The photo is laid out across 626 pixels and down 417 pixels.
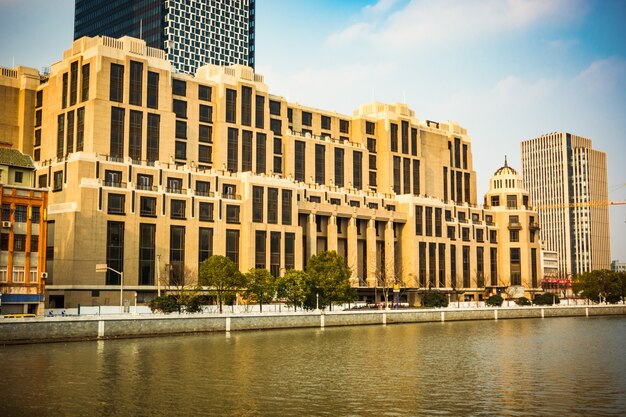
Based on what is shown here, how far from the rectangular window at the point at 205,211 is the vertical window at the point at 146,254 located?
10.5m

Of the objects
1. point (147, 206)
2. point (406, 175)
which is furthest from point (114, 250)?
point (406, 175)

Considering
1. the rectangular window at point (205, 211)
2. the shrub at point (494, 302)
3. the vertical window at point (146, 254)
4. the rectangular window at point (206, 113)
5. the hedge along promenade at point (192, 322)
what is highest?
the rectangular window at point (206, 113)

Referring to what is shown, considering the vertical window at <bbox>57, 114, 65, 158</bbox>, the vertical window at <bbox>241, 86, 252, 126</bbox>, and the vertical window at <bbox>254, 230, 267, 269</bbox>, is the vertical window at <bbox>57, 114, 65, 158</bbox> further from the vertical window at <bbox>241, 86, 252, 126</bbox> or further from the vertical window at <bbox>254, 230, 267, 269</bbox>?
the vertical window at <bbox>254, 230, 267, 269</bbox>

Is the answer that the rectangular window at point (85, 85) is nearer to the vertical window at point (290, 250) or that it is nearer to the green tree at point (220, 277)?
the green tree at point (220, 277)

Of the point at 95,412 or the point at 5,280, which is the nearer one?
the point at 95,412

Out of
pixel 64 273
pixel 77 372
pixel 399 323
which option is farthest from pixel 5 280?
pixel 399 323

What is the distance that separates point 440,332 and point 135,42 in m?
80.6

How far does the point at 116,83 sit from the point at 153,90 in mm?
7669

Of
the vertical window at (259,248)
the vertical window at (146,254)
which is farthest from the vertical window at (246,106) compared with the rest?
the vertical window at (146,254)

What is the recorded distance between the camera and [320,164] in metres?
172

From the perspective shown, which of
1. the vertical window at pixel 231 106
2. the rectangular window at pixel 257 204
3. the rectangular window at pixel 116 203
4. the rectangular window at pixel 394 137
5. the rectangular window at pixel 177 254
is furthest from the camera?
the rectangular window at pixel 394 137

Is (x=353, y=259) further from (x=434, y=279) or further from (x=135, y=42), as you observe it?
(x=135, y=42)

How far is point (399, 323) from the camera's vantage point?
125812 mm

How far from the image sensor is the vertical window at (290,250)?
5846 inches
